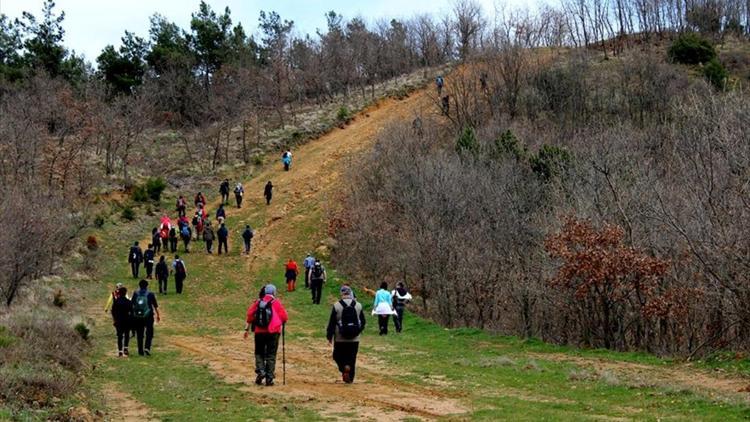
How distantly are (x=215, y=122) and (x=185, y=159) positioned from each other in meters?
5.04

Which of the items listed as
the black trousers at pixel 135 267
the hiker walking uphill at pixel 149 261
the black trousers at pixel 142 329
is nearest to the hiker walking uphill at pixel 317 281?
the hiker walking uphill at pixel 149 261

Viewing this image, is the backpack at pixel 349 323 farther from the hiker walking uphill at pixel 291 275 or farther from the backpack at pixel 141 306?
the hiker walking uphill at pixel 291 275

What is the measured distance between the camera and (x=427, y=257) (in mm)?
27984

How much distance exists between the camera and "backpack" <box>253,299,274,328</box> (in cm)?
1382

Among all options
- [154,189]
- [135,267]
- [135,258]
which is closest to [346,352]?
[135,258]

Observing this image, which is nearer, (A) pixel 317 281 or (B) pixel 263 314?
(B) pixel 263 314

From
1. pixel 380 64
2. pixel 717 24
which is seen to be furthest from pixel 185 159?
pixel 717 24

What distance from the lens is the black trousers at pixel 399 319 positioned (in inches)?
929

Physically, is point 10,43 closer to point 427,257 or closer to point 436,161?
point 436,161

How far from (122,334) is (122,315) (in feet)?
2.09

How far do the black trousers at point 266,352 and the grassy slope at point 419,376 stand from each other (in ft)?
1.44

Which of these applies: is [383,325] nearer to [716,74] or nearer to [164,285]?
[164,285]

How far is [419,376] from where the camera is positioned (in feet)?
50.7

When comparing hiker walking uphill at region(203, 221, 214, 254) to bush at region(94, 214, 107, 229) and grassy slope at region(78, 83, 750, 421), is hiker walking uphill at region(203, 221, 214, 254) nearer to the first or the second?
bush at region(94, 214, 107, 229)
